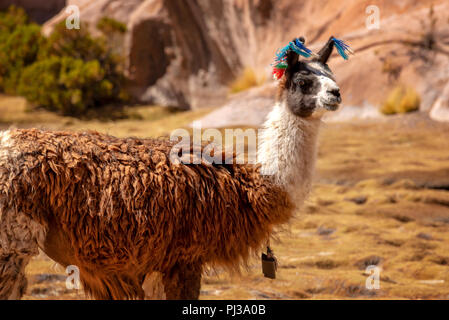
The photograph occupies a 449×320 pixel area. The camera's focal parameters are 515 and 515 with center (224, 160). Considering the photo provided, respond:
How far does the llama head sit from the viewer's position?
9.41 feet

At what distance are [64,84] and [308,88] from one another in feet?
34.5

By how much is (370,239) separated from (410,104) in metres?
5.50

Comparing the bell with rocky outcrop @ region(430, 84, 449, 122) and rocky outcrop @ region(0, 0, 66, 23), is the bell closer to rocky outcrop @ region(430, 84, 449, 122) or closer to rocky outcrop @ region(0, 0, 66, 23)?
rocky outcrop @ region(430, 84, 449, 122)

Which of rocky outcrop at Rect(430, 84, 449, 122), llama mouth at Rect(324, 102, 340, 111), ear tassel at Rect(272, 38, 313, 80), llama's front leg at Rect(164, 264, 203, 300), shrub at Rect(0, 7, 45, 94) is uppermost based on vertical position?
shrub at Rect(0, 7, 45, 94)

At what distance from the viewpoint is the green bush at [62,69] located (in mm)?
12148

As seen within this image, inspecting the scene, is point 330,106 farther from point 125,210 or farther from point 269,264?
point 125,210

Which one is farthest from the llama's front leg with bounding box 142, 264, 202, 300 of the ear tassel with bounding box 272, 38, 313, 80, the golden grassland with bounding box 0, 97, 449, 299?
the ear tassel with bounding box 272, 38, 313, 80

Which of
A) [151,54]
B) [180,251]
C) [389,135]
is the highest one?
[151,54]

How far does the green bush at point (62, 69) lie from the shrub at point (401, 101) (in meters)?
6.55
